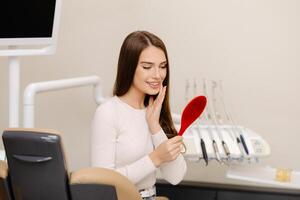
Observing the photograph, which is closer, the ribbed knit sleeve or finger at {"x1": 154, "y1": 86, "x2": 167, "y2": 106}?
the ribbed knit sleeve

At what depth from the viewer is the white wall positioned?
209 cm

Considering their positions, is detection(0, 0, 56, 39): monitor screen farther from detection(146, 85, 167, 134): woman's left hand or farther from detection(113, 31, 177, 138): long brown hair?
detection(146, 85, 167, 134): woman's left hand

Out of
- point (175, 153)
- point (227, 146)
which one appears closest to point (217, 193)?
point (227, 146)

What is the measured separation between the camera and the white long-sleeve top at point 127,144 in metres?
1.41

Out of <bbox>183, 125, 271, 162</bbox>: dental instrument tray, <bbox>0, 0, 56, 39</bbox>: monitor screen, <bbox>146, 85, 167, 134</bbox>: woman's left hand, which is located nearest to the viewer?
<bbox>0, 0, 56, 39</bbox>: monitor screen

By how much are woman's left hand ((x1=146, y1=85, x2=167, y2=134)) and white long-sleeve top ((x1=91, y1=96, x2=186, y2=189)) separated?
22 millimetres

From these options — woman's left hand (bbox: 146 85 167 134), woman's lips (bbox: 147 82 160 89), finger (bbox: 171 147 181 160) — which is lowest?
finger (bbox: 171 147 181 160)

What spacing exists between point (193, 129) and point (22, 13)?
2.71 feet

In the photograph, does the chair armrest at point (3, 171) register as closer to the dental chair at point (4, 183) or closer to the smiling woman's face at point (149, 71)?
the dental chair at point (4, 183)

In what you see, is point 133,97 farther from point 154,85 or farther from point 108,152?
point 108,152

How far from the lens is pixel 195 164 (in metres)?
2.26

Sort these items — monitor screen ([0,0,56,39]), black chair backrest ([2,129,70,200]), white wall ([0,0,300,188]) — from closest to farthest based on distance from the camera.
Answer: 1. black chair backrest ([2,129,70,200])
2. monitor screen ([0,0,56,39])
3. white wall ([0,0,300,188])

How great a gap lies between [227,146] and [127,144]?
46 centimetres

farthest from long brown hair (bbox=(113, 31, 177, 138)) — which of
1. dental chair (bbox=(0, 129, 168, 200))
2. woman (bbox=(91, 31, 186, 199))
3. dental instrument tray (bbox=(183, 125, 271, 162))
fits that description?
dental chair (bbox=(0, 129, 168, 200))
